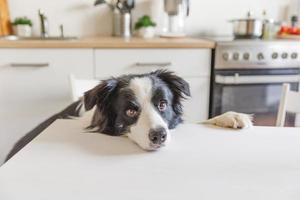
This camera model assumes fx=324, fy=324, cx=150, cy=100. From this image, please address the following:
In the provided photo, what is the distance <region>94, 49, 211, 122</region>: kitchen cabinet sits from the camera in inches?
84.1

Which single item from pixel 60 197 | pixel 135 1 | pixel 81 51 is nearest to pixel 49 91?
pixel 81 51

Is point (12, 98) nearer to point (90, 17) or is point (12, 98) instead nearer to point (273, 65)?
point (90, 17)

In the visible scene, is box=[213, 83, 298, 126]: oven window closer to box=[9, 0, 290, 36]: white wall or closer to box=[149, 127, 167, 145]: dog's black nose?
box=[9, 0, 290, 36]: white wall

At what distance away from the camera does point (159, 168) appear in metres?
0.73

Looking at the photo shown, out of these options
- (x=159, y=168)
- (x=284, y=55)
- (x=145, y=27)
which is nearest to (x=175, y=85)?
(x=159, y=168)

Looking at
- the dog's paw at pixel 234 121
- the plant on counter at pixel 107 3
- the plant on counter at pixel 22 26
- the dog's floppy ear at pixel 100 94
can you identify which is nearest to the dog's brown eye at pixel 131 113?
the dog's floppy ear at pixel 100 94

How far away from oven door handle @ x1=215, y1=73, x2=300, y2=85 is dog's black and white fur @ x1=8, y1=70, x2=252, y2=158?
1109 millimetres

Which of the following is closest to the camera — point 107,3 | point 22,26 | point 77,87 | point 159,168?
point 159,168

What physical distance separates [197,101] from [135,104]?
4.39 ft

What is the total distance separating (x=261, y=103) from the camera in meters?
2.28

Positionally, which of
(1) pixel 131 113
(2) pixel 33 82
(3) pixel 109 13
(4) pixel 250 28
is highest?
(3) pixel 109 13

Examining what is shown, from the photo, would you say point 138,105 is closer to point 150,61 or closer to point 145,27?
point 150,61

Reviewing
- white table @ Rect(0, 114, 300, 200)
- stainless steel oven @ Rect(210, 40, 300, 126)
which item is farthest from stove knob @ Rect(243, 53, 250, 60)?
white table @ Rect(0, 114, 300, 200)

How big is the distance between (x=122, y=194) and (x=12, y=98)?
1793 mm
